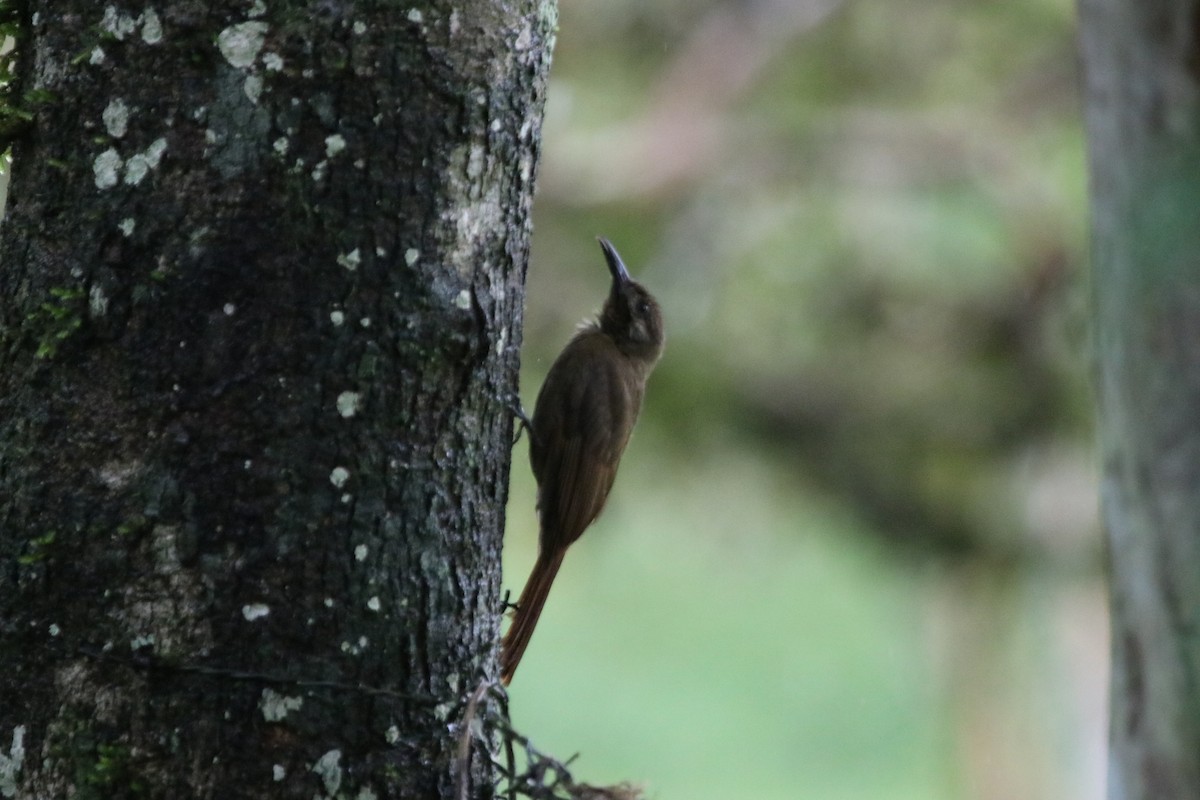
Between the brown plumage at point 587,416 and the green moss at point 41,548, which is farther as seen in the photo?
the brown plumage at point 587,416

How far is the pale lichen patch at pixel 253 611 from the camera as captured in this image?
2.34 metres

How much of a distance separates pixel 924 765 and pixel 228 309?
48.3 ft

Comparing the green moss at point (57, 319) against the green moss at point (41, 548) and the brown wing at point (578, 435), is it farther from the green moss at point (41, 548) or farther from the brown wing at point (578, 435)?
the brown wing at point (578, 435)

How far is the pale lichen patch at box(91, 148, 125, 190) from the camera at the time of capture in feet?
7.95

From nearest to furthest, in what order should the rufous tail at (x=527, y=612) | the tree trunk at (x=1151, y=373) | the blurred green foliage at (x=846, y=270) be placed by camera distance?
the tree trunk at (x=1151, y=373) → the rufous tail at (x=527, y=612) → the blurred green foliage at (x=846, y=270)

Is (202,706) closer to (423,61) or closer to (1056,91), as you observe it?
(423,61)

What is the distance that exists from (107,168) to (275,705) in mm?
849

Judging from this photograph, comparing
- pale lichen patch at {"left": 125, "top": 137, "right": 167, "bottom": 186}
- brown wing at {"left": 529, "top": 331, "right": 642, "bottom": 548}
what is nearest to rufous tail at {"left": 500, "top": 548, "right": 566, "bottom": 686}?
brown wing at {"left": 529, "top": 331, "right": 642, "bottom": 548}

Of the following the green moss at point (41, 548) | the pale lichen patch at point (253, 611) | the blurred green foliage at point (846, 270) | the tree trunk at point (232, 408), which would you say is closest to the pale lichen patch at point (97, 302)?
the tree trunk at point (232, 408)

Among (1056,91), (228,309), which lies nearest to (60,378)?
(228,309)

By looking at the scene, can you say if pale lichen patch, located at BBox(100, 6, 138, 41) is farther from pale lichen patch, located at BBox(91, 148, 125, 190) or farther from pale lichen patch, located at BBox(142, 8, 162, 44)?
pale lichen patch, located at BBox(91, 148, 125, 190)

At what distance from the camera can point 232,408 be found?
7.76 feet

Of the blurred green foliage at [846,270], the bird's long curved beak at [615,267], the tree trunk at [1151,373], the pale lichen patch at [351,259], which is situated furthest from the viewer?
the blurred green foliage at [846,270]

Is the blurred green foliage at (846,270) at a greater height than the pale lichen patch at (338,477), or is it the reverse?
the blurred green foliage at (846,270)
